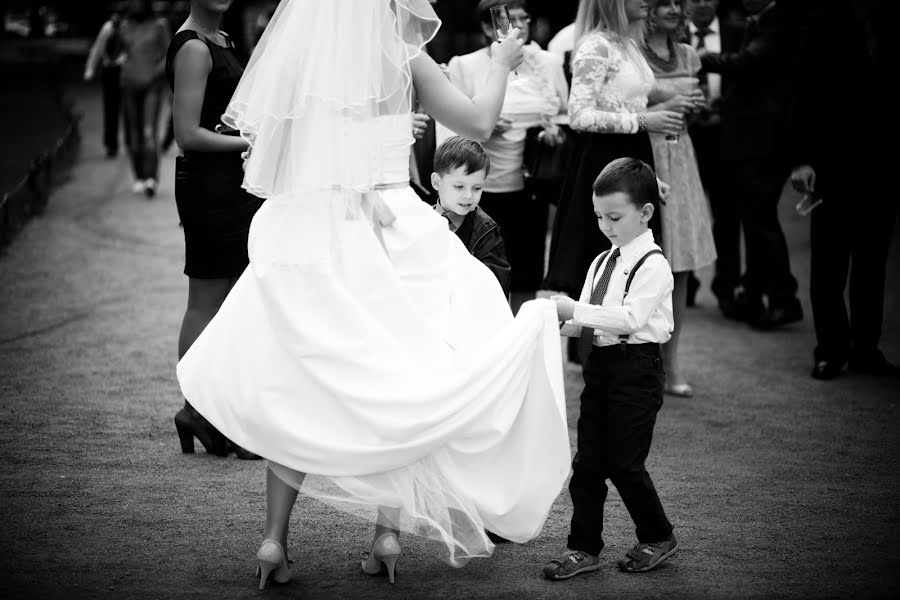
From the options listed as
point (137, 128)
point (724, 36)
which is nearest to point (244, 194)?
point (724, 36)

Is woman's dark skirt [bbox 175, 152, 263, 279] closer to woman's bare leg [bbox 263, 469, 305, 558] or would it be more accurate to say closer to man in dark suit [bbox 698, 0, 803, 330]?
woman's bare leg [bbox 263, 469, 305, 558]

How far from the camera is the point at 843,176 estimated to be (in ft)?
22.5

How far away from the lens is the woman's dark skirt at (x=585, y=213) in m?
6.05

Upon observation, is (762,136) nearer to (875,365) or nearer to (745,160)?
(745,160)

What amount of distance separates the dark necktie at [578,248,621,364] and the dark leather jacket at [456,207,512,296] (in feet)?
1.97

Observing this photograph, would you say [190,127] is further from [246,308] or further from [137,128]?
[137,128]

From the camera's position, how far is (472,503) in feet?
12.4

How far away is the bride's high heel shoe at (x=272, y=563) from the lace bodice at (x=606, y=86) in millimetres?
3032

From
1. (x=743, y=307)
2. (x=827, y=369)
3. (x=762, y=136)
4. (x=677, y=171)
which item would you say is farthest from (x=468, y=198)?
(x=743, y=307)

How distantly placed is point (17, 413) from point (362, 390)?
120 inches

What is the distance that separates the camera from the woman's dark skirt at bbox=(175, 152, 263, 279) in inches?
209

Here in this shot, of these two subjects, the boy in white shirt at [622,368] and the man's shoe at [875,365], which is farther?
the man's shoe at [875,365]

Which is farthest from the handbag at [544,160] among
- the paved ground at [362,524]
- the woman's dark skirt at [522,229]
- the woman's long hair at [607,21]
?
the paved ground at [362,524]

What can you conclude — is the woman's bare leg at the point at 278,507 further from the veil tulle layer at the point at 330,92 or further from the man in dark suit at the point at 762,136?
the man in dark suit at the point at 762,136
